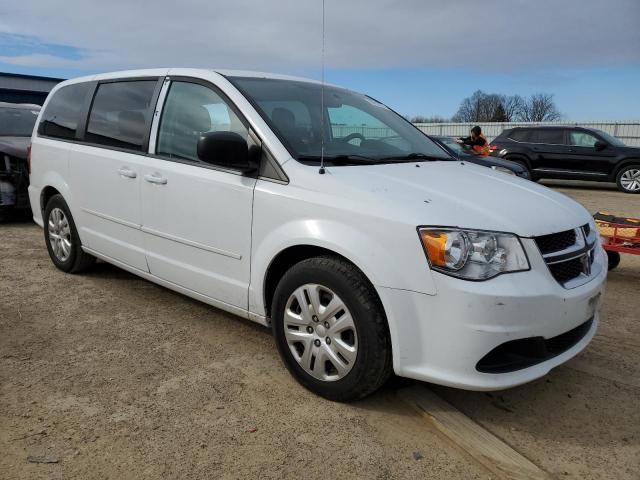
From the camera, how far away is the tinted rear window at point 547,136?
14.3m

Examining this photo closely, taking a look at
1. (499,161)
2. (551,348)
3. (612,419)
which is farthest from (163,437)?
(499,161)

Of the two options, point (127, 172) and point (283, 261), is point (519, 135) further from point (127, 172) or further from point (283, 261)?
point (283, 261)

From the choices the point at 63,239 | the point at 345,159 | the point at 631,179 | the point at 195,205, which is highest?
the point at 631,179

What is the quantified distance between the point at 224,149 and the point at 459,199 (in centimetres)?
126

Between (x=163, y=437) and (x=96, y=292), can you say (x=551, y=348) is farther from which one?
(x=96, y=292)

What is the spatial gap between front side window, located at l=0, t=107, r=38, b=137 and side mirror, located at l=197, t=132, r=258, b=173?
679cm

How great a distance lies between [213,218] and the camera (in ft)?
10.7

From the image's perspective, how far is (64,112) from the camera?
4855 millimetres

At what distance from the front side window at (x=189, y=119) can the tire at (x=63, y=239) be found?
1.56m

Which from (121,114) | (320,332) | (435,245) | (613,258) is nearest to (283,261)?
(320,332)

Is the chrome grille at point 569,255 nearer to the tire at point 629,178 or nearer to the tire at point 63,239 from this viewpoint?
the tire at point 63,239

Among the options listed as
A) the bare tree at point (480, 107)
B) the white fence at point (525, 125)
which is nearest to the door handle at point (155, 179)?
the white fence at point (525, 125)

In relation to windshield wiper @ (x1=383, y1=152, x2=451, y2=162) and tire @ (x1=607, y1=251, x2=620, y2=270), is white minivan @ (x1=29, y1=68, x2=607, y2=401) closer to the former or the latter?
windshield wiper @ (x1=383, y1=152, x2=451, y2=162)

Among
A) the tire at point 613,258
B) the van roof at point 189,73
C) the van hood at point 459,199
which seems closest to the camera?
the van hood at point 459,199
